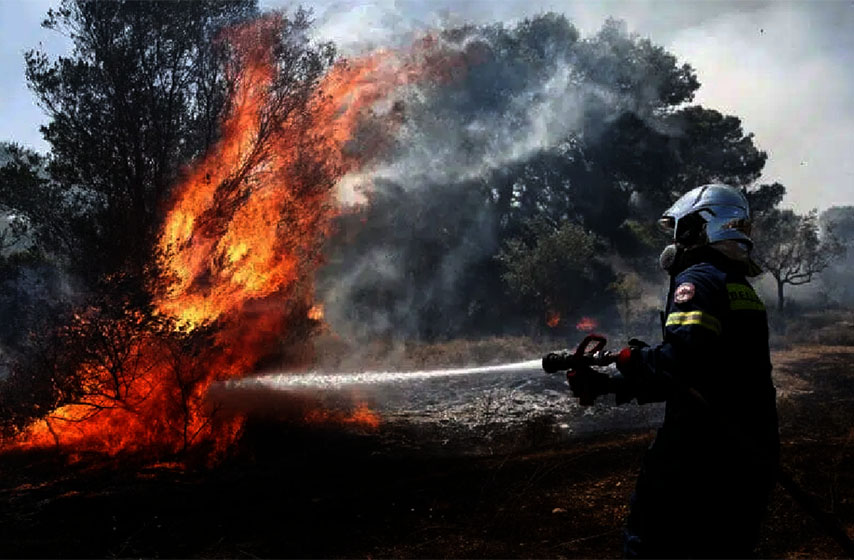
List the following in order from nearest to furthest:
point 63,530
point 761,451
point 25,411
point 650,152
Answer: point 761,451, point 63,530, point 25,411, point 650,152

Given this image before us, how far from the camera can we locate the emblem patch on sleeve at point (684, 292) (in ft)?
10.7

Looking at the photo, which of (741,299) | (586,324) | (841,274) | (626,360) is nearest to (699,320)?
(741,299)

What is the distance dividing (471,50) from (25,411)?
25.6m

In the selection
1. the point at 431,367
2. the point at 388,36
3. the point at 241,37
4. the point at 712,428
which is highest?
the point at 388,36

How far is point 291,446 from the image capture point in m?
10.3

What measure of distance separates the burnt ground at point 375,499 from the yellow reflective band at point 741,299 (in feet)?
9.78

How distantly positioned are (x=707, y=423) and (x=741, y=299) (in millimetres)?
694

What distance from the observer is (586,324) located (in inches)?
1257

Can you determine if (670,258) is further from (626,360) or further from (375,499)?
(375,499)

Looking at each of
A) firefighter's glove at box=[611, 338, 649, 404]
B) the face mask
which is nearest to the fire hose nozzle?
firefighter's glove at box=[611, 338, 649, 404]

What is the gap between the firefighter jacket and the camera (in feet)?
10.4

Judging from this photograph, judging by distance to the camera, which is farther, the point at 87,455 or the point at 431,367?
the point at 431,367

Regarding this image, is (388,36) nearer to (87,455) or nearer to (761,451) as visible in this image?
(87,455)

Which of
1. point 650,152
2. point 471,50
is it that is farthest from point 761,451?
point 650,152
